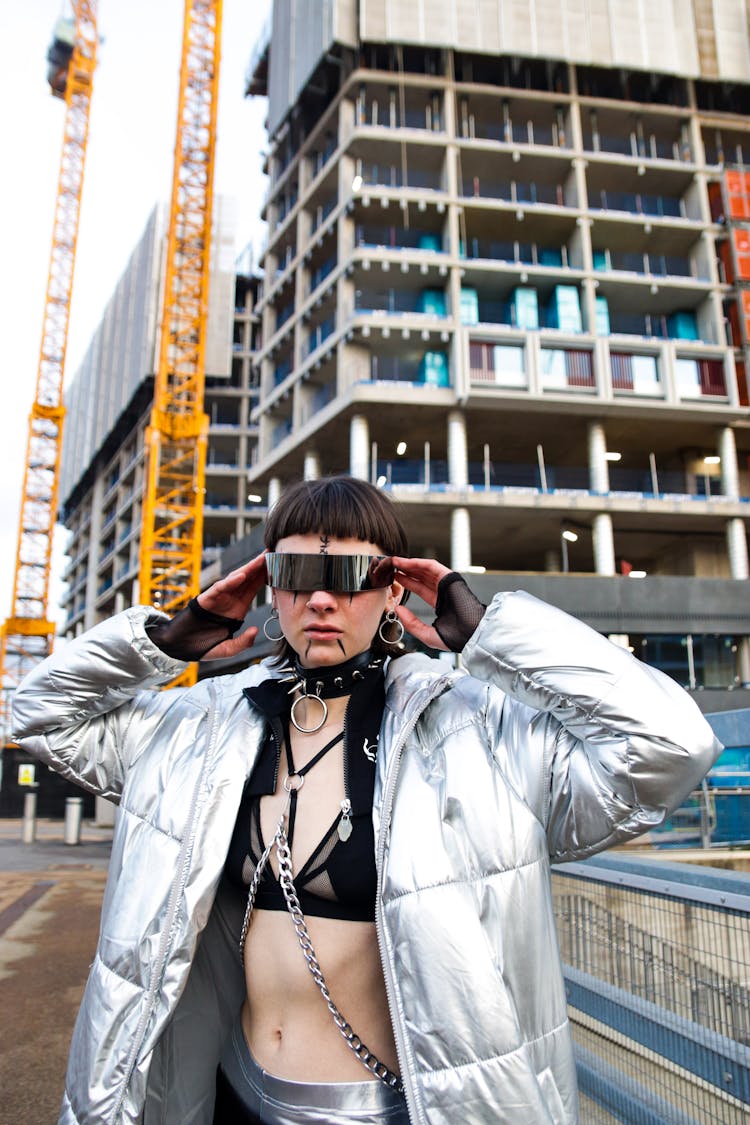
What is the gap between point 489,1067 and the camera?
4.18ft

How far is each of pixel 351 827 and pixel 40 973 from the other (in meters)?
5.23

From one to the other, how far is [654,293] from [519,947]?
32.3 metres

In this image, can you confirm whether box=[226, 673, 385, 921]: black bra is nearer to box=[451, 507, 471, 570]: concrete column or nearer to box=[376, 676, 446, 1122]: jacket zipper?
box=[376, 676, 446, 1122]: jacket zipper

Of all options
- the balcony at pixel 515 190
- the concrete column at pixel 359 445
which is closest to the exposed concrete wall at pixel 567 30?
the balcony at pixel 515 190

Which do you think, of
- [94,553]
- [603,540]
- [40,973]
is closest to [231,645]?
[40,973]

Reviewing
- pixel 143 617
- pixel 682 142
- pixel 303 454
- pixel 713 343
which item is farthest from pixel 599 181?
pixel 143 617

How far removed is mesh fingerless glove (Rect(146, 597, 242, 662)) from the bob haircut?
269mm

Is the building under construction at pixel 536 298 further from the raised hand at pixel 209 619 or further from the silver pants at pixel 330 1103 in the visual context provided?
the silver pants at pixel 330 1103

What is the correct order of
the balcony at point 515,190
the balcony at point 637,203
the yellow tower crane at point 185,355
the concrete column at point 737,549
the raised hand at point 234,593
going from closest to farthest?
the raised hand at point 234,593
the concrete column at point 737,549
the balcony at point 515,190
the balcony at point 637,203
the yellow tower crane at point 185,355

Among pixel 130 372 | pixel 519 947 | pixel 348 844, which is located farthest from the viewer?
pixel 130 372

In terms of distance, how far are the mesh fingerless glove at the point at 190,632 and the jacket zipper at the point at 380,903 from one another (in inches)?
25.4

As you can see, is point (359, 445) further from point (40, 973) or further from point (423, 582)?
point (423, 582)

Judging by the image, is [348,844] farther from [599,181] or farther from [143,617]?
[599,181]

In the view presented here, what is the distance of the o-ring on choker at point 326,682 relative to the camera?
1728 millimetres
